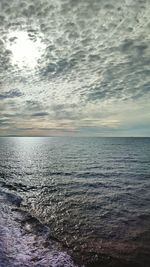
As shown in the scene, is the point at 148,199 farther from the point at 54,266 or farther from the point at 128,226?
the point at 54,266

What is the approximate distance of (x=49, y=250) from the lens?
42.2ft

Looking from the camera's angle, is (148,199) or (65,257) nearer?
(65,257)

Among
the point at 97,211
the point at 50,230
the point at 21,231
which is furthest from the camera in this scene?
the point at 97,211

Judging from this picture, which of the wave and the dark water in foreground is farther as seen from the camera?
the dark water in foreground

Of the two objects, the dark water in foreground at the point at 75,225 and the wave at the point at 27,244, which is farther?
the dark water in foreground at the point at 75,225

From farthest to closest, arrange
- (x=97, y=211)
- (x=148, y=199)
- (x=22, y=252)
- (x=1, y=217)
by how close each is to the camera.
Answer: (x=148, y=199), (x=97, y=211), (x=1, y=217), (x=22, y=252)

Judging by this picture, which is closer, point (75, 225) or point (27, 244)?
point (27, 244)

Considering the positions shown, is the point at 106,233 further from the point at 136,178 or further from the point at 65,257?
the point at 136,178

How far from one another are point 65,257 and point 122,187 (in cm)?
1776

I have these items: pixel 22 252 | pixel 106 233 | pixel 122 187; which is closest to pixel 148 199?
pixel 122 187

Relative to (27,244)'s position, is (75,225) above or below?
below

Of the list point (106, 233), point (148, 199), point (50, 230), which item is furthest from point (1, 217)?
point (148, 199)

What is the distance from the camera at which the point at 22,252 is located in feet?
40.1

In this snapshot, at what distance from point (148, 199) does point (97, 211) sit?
6733mm
